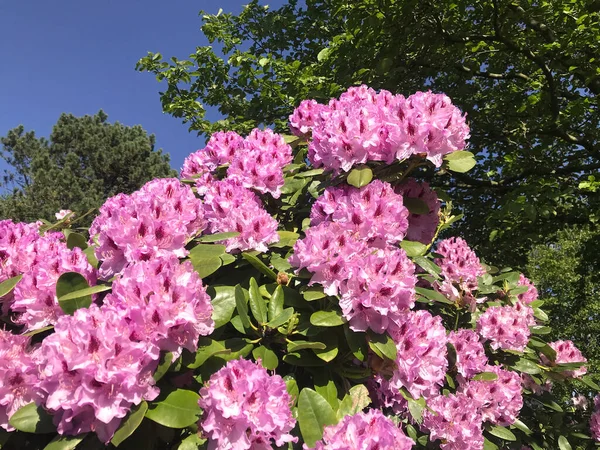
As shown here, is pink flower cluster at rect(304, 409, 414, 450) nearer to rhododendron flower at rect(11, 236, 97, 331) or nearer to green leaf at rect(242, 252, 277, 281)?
green leaf at rect(242, 252, 277, 281)

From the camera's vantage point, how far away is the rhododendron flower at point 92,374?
1013mm

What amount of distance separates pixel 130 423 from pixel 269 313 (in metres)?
0.50

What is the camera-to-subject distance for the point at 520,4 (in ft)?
15.8

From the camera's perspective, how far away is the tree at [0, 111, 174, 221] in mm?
19625

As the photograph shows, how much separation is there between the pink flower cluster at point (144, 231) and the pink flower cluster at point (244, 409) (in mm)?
401

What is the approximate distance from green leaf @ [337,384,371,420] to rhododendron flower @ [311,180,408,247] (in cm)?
47

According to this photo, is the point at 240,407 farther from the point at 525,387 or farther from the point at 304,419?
the point at 525,387

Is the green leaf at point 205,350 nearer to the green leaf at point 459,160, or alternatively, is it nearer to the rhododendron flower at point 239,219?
the rhododendron flower at point 239,219

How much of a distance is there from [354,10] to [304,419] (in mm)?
4368

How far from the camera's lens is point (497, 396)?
1.96m

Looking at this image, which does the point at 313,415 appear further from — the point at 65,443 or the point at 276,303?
the point at 65,443

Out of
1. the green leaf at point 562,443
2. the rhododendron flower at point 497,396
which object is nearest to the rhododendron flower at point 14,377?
the rhododendron flower at point 497,396

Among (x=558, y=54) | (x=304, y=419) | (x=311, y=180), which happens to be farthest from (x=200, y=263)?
(x=558, y=54)

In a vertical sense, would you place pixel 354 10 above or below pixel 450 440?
above
